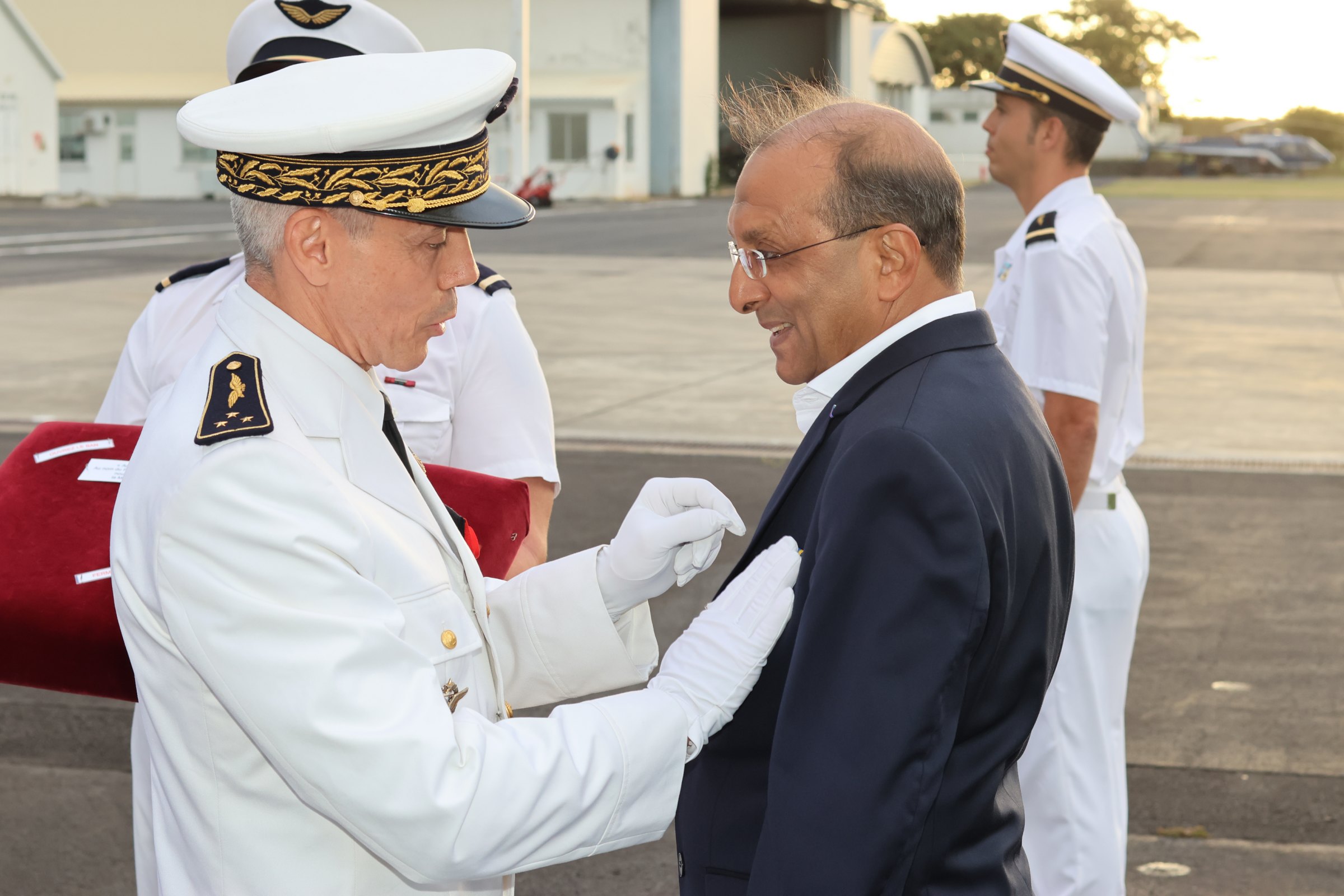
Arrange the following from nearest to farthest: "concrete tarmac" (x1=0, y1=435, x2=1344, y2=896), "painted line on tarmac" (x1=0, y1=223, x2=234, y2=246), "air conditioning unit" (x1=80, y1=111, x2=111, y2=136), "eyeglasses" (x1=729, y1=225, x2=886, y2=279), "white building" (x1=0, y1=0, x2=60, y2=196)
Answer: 1. "eyeglasses" (x1=729, y1=225, x2=886, y2=279)
2. "concrete tarmac" (x1=0, y1=435, x2=1344, y2=896)
3. "painted line on tarmac" (x1=0, y1=223, x2=234, y2=246)
4. "white building" (x1=0, y1=0, x2=60, y2=196)
5. "air conditioning unit" (x1=80, y1=111, x2=111, y2=136)

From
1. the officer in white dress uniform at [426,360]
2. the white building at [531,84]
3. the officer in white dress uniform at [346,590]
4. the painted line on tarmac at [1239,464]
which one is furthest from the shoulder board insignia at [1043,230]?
the white building at [531,84]

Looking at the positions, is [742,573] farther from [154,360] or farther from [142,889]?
[154,360]

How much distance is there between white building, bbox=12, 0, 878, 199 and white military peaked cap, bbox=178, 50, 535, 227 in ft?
122

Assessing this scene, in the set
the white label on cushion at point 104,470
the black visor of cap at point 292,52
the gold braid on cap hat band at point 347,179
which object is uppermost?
the black visor of cap at point 292,52

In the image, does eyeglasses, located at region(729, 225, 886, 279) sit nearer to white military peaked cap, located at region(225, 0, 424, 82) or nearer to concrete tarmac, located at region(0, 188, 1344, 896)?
white military peaked cap, located at region(225, 0, 424, 82)

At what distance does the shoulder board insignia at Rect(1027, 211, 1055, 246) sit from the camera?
137 inches

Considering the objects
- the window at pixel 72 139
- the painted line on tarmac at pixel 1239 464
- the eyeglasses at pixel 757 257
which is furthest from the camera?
the window at pixel 72 139

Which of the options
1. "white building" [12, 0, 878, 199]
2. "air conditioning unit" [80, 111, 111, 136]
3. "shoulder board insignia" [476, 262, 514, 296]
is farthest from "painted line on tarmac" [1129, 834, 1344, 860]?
"air conditioning unit" [80, 111, 111, 136]

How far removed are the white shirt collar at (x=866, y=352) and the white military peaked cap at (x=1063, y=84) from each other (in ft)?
6.23

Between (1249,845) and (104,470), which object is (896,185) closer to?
(104,470)

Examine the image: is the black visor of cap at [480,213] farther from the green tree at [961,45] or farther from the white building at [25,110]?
the green tree at [961,45]

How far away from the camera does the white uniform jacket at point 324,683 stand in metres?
1.52

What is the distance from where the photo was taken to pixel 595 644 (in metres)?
2.30

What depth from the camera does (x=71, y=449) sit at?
7.50ft
